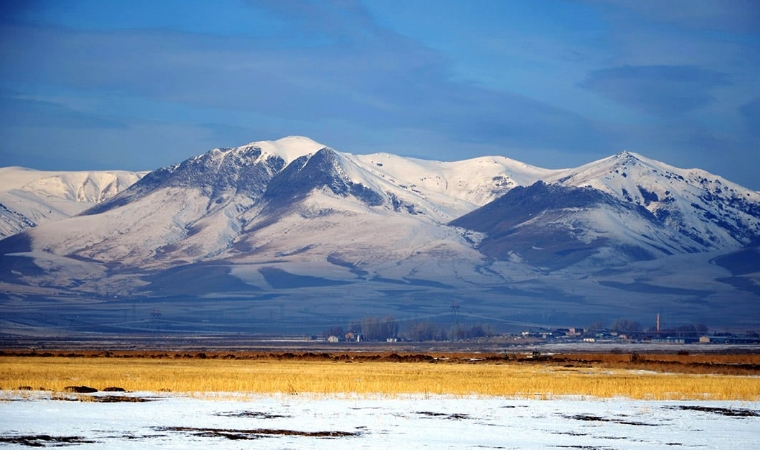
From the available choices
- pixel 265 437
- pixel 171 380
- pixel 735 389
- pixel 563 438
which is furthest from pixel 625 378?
pixel 265 437

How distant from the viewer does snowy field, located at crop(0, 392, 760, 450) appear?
105ft

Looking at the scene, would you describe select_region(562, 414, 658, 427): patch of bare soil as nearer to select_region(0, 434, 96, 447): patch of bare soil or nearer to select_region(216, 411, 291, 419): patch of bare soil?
select_region(216, 411, 291, 419): patch of bare soil

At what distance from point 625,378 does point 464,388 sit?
14860 mm

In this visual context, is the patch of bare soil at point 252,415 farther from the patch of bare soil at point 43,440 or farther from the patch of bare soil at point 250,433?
the patch of bare soil at point 43,440

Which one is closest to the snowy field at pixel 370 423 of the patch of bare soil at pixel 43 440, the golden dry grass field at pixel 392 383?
the patch of bare soil at pixel 43 440

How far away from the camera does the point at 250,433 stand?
33469 millimetres

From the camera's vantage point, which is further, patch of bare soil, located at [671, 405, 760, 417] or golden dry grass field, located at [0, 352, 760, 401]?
golden dry grass field, located at [0, 352, 760, 401]

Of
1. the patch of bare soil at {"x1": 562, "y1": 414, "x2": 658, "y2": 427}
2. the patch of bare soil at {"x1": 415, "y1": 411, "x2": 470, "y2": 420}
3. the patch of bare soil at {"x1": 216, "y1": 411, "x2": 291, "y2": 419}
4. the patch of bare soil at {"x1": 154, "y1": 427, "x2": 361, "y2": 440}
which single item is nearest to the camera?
the patch of bare soil at {"x1": 154, "y1": 427, "x2": 361, "y2": 440}

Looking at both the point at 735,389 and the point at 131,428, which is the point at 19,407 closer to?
the point at 131,428

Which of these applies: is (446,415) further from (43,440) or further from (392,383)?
(392,383)

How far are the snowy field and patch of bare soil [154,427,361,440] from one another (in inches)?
1.6

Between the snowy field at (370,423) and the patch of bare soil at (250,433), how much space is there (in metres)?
0.04

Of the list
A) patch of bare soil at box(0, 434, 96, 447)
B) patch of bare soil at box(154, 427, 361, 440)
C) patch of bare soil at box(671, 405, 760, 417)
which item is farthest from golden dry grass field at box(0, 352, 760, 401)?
patch of bare soil at box(0, 434, 96, 447)

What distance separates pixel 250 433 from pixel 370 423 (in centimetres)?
468
